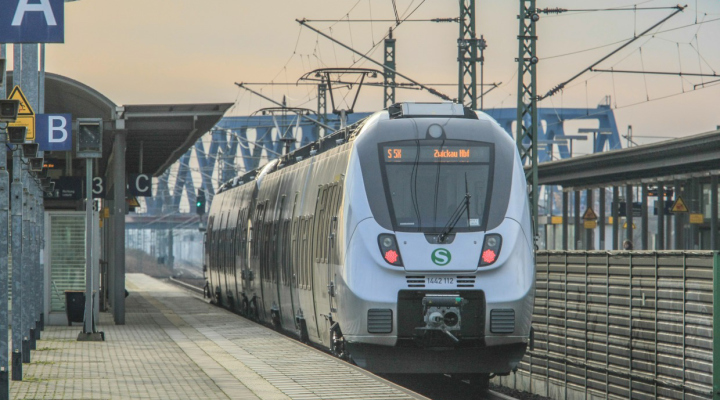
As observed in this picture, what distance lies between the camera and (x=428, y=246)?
13883 millimetres

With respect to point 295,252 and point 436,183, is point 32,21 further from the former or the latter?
point 295,252

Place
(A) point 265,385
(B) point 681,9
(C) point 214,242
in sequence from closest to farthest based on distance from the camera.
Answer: (A) point 265,385 < (B) point 681,9 < (C) point 214,242

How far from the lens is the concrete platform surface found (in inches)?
485

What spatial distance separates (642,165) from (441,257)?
21.8 meters

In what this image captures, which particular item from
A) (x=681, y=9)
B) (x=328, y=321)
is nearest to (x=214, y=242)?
(x=681, y=9)

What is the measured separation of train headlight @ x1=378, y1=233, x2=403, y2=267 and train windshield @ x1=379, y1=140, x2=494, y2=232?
153 mm

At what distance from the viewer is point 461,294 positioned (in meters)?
13.8

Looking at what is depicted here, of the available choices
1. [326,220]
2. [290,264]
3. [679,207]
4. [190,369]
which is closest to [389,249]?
[326,220]

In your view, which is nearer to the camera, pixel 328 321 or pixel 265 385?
pixel 265 385

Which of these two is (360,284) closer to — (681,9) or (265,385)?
(265,385)

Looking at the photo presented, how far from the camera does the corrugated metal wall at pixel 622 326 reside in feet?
40.9

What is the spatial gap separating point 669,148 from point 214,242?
1274 cm

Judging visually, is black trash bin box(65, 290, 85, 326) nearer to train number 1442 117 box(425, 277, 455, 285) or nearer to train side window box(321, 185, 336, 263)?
train side window box(321, 185, 336, 263)

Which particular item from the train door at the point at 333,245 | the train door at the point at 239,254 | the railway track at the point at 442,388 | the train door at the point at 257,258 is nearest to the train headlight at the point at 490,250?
the train door at the point at 333,245
